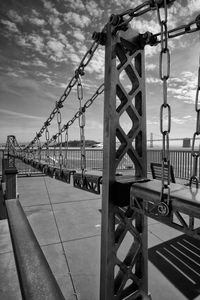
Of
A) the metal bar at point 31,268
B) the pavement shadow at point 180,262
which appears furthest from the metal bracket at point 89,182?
the pavement shadow at point 180,262

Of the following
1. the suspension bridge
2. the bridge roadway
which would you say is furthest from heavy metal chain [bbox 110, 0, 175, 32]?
the bridge roadway

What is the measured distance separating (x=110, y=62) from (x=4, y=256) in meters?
3.55

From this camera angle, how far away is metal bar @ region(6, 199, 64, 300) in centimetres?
87

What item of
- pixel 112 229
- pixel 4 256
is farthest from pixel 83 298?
pixel 4 256

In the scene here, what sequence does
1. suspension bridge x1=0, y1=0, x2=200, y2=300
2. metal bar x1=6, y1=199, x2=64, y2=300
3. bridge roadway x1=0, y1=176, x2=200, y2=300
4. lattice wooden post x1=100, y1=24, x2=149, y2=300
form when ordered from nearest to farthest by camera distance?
metal bar x1=6, y1=199, x2=64, y2=300
suspension bridge x1=0, y1=0, x2=200, y2=300
lattice wooden post x1=100, y1=24, x2=149, y2=300
bridge roadway x1=0, y1=176, x2=200, y2=300

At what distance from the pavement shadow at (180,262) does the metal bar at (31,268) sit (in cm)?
219

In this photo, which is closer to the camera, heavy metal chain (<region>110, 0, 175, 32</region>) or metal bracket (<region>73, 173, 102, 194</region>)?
heavy metal chain (<region>110, 0, 175, 32</region>)

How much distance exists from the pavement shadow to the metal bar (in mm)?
2189

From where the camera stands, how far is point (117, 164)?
2086 mm

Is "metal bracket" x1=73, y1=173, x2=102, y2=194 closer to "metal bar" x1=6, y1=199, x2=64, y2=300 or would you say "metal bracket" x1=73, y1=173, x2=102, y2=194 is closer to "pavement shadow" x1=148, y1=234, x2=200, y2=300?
"metal bar" x1=6, y1=199, x2=64, y2=300

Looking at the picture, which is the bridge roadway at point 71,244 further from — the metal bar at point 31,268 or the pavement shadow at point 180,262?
the metal bar at point 31,268

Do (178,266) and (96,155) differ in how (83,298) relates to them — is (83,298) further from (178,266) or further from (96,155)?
(96,155)

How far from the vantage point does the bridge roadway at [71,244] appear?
2.49m

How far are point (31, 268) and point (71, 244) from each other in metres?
2.73
